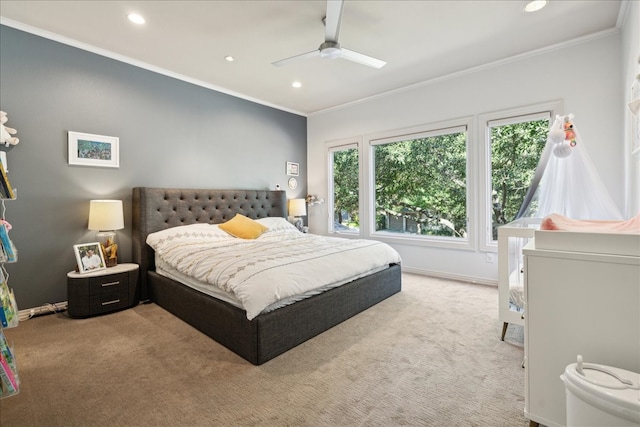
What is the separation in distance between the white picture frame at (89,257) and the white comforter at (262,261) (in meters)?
0.48

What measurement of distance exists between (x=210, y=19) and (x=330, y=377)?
127 inches

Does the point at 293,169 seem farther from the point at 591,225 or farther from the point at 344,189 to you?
the point at 591,225

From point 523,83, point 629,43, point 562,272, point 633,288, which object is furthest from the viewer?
point 523,83

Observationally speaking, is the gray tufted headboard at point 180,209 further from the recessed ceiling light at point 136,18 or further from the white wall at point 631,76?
the white wall at point 631,76

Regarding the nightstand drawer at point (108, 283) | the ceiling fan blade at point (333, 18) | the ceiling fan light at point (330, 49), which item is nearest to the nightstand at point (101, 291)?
the nightstand drawer at point (108, 283)

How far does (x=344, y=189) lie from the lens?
554 cm

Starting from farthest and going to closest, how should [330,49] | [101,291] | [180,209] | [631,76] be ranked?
[180,209] < [101,291] < [330,49] < [631,76]

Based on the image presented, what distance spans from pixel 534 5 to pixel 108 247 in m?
4.78

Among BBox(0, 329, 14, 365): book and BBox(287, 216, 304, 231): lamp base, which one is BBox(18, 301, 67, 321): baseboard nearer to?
BBox(0, 329, 14, 365): book

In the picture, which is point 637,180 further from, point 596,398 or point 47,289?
point 47,289

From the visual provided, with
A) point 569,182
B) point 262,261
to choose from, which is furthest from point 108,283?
point 569,182

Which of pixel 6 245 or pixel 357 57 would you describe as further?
pixel 357 57

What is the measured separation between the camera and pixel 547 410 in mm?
1413

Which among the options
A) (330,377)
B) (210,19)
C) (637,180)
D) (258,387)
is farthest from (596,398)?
(210,19)
